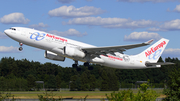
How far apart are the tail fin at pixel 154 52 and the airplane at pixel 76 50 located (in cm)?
18

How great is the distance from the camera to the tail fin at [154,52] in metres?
43.2

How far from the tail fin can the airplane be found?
0.59ft

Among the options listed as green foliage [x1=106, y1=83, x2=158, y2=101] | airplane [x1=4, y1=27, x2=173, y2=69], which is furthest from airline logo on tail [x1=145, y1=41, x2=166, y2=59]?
green foliage [x1=106, y1=83, x2=158, y2=101]

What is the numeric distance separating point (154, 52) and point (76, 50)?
52.0 ft

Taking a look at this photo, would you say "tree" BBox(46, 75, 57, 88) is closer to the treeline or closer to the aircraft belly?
the treeline

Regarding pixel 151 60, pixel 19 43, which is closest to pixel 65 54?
pixel 19 43

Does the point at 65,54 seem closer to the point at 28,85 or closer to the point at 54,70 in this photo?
the point at 28,85

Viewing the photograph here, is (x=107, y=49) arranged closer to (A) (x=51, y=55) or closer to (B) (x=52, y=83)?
(A) (x=51, y=55)

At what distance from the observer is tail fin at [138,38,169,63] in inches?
1699

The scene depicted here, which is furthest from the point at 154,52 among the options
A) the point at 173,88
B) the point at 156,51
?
the point at 173,88

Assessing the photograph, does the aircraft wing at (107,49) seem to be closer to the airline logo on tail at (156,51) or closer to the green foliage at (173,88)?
the green foliage at (173,88)

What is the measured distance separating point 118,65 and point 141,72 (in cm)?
5280

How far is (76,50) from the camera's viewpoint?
35.5 meters

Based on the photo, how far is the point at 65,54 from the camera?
114 feet
